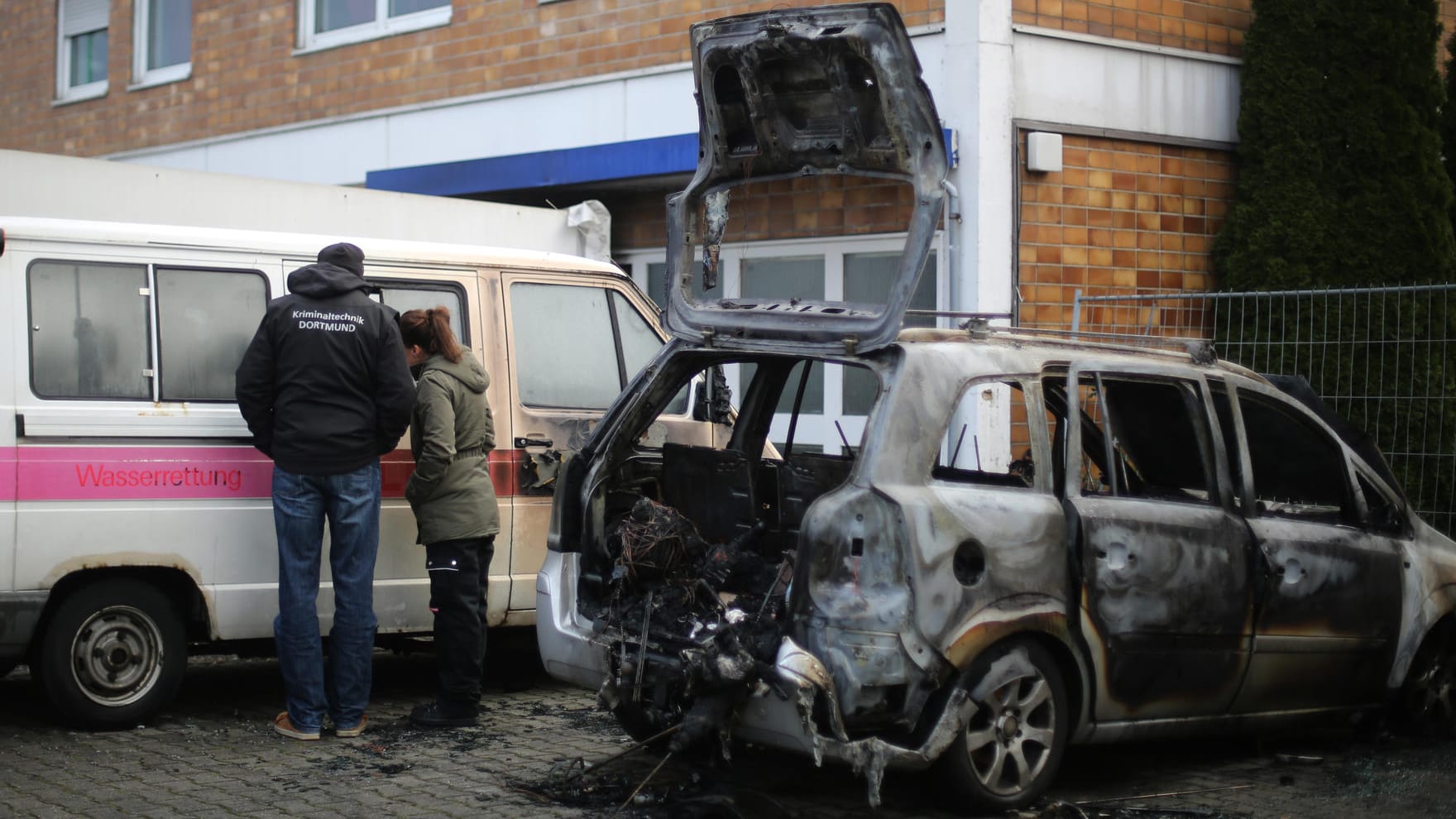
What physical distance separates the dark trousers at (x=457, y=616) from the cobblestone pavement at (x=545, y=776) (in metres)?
0.20

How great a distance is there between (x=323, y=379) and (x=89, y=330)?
3.41 feet

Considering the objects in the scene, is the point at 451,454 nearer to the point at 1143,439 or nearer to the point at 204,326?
the point at 204,326

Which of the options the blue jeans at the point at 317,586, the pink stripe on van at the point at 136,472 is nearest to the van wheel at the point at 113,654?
the pink stripe on van at the point at 136,472

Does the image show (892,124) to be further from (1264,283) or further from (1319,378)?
(1264,283)

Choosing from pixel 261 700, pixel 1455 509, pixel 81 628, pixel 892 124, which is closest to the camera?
pixel 892 124

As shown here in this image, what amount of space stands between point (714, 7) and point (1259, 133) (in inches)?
158

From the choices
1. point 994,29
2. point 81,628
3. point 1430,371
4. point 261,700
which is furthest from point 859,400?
point 81,628

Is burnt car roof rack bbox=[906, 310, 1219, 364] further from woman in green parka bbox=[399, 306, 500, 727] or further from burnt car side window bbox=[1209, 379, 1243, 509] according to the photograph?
woman in green parka bbox=[399, 306, 500, 727]

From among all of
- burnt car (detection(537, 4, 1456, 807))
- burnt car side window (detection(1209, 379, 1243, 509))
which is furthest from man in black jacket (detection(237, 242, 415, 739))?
burnt car side window (detection(1209, 379, 1243, 509))

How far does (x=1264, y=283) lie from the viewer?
1100 cm

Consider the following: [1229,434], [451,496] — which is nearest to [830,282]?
[451,496]

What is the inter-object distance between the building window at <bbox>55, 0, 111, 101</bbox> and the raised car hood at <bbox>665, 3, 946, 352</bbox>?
1345 centimetres

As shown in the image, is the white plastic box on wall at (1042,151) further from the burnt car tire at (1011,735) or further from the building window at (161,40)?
the building window at (161,40)

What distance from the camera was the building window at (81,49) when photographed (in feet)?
59.4
